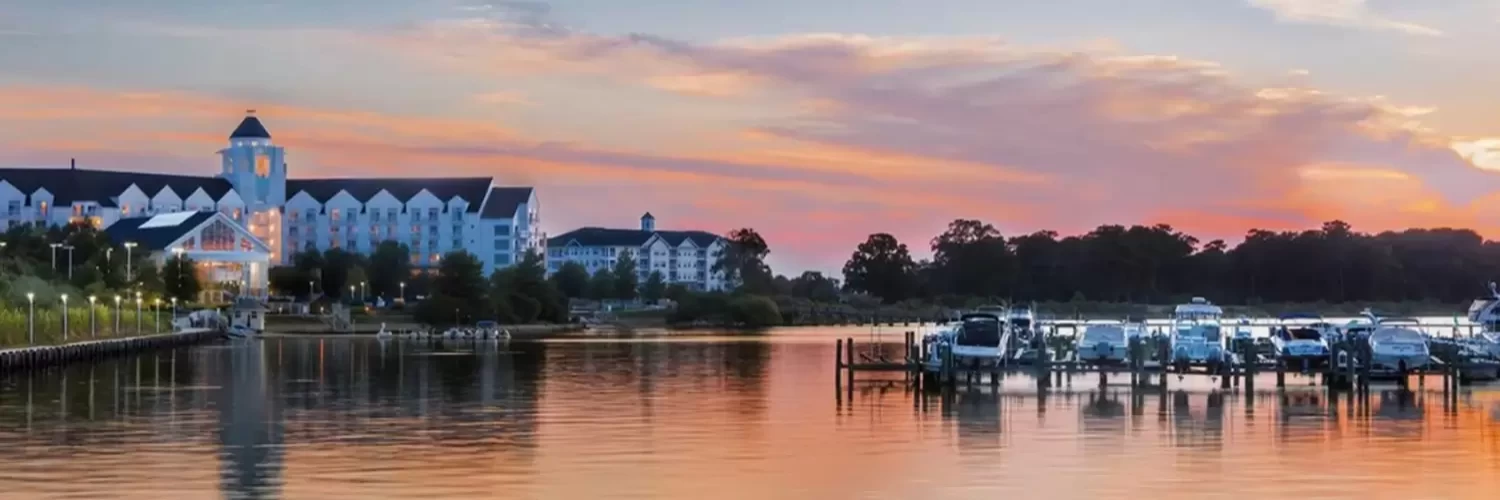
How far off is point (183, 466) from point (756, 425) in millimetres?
15114

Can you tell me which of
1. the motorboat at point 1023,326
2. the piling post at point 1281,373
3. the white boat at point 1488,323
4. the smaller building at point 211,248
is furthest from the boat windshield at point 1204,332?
the smaller building at point 211,248

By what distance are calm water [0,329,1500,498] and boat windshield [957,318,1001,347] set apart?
1794 millimetres

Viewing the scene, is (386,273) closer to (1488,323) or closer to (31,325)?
(31,325)

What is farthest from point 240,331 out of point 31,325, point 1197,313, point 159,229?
point 1197,313

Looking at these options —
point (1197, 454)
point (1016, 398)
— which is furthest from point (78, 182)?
point (1197, 454)

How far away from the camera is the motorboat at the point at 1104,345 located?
2458 inches

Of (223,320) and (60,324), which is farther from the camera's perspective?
(223,320)

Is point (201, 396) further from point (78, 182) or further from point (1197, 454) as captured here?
point (78, 182)

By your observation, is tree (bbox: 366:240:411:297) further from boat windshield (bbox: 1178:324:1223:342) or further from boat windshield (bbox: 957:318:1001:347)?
boat windshield (bbox: 1178:324:1223:342)

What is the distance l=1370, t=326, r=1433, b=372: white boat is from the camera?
6109cm

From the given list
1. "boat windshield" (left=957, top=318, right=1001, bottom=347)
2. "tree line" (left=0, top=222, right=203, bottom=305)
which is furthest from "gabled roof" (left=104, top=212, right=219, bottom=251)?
"boat windshield" (left=957, top=318, right=1001, bottom=347)

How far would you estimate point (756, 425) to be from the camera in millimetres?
46844

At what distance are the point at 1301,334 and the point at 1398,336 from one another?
18.3 feet

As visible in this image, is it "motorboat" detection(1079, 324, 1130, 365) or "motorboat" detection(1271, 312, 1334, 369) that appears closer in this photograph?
"motorboat" detection(1079, 324, 1130, 365)
